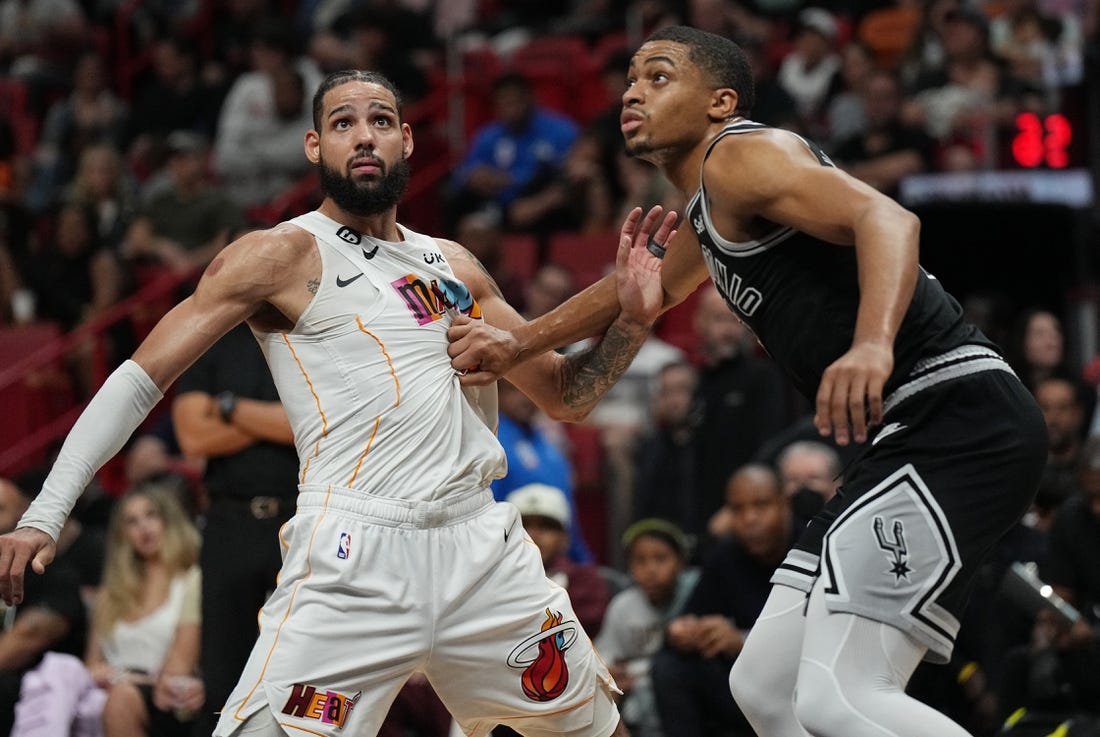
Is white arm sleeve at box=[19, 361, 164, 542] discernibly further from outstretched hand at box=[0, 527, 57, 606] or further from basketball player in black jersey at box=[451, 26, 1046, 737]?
basketball player in black jersey at box=[451, 26, 1046, 737]

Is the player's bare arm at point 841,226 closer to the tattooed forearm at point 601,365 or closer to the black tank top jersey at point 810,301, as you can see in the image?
the black tank top jersey at point 810,301

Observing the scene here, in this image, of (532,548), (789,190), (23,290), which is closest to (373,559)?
(532,548)

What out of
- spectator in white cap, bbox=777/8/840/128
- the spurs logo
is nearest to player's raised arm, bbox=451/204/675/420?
the spurs logo

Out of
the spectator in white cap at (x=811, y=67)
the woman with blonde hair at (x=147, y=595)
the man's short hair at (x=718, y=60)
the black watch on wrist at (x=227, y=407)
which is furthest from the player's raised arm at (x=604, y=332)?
the spectator in white cap at (x=811, y=67)

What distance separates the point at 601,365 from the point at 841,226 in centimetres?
138

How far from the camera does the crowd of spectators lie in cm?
752

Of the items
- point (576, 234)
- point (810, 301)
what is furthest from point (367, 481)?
point (576, 234)

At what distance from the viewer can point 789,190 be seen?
441 cm

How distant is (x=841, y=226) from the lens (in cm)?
435

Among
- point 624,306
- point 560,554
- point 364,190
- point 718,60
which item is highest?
point 718,60

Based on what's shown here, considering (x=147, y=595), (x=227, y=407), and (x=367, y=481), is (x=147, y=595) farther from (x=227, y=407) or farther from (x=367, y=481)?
(x=367, y=481)

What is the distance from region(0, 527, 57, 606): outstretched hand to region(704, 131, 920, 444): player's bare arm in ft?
6.57

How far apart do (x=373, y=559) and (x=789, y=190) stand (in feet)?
5.11

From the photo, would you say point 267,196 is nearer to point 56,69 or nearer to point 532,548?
point 56,69
